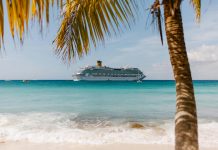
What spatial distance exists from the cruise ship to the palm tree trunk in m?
90.5

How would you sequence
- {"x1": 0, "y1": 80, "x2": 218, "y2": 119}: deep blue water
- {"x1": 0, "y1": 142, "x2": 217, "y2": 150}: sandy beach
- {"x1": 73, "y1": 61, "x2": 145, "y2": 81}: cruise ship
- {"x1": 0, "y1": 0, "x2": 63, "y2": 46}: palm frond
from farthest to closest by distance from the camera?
{"x1": 73, "y1": 61, "x2": 145, "y2": 81}: cruise ship, {"x1": 0, "y1": 80, "x2": 218, "y2": 119}: deep blue water, {"x1": 0, "y1": 142, "x2": 217, "y2": 150}: sandy beach, {"x1": 0, "y1": 0, "x2": 63, "y2": 46}: palm frond

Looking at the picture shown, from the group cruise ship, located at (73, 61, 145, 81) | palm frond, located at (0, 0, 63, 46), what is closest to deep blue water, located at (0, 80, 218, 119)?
palm frond, located at (0, 0, 63, 46)

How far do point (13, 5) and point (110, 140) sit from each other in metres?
8.30

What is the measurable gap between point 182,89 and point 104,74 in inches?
3635

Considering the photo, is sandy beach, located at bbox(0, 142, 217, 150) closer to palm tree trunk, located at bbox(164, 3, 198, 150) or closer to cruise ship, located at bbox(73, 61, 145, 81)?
palm tree trunk, located at bbox(164, 3, 198, 150)

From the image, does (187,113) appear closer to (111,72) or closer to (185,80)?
(185,80)

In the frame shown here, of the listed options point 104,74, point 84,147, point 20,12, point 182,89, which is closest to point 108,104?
point 84,147

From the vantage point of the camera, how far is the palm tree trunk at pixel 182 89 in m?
2.67

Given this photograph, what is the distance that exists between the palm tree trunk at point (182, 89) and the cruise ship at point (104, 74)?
297 ft

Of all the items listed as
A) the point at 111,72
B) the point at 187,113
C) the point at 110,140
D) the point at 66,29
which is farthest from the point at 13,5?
the point at 111,72

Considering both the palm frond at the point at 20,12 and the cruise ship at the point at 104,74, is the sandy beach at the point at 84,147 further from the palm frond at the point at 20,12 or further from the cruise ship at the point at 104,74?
the cruise ship at the point at 104,74

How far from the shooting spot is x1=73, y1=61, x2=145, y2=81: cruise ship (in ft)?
306

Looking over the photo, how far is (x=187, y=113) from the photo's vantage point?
269 centimetres

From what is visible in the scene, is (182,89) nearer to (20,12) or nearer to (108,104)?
(20,12)
